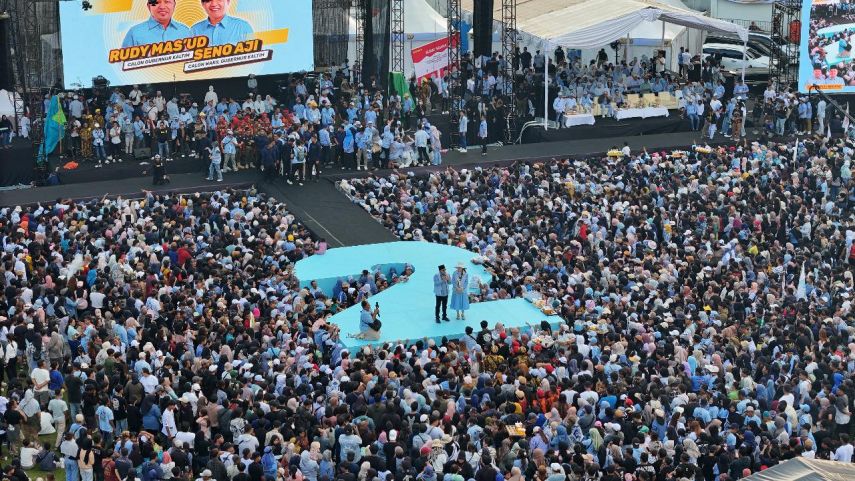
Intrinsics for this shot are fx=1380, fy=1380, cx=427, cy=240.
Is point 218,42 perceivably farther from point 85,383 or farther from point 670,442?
point 670,442

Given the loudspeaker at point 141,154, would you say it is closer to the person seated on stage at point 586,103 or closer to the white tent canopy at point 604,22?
the white tent canopy at point 604,22

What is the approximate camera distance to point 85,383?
21078 mm

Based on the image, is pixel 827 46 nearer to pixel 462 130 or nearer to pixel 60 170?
pixel 462 130

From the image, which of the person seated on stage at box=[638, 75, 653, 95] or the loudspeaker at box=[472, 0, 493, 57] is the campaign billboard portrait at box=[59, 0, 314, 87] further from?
the person seated on stage at box=[638, 75, 653, 95]

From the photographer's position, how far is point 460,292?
25.1 meters

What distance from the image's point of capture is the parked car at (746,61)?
45281 mm

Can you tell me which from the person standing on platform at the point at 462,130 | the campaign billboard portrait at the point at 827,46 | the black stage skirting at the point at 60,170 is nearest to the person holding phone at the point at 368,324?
the black stage skirting at the point at 60,170

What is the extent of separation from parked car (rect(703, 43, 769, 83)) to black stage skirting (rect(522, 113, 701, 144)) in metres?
5.81

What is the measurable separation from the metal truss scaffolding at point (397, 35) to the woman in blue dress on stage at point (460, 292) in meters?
15.4

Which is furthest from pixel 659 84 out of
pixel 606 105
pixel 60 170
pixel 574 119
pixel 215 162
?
pixel 60 170

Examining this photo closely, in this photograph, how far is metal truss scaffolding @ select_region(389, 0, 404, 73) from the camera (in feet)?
129

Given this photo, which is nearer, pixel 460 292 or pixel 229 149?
pixel 460 292

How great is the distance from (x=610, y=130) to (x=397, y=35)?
6.73 m

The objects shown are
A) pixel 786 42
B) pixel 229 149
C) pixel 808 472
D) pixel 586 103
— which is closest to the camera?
pixel 808 472
